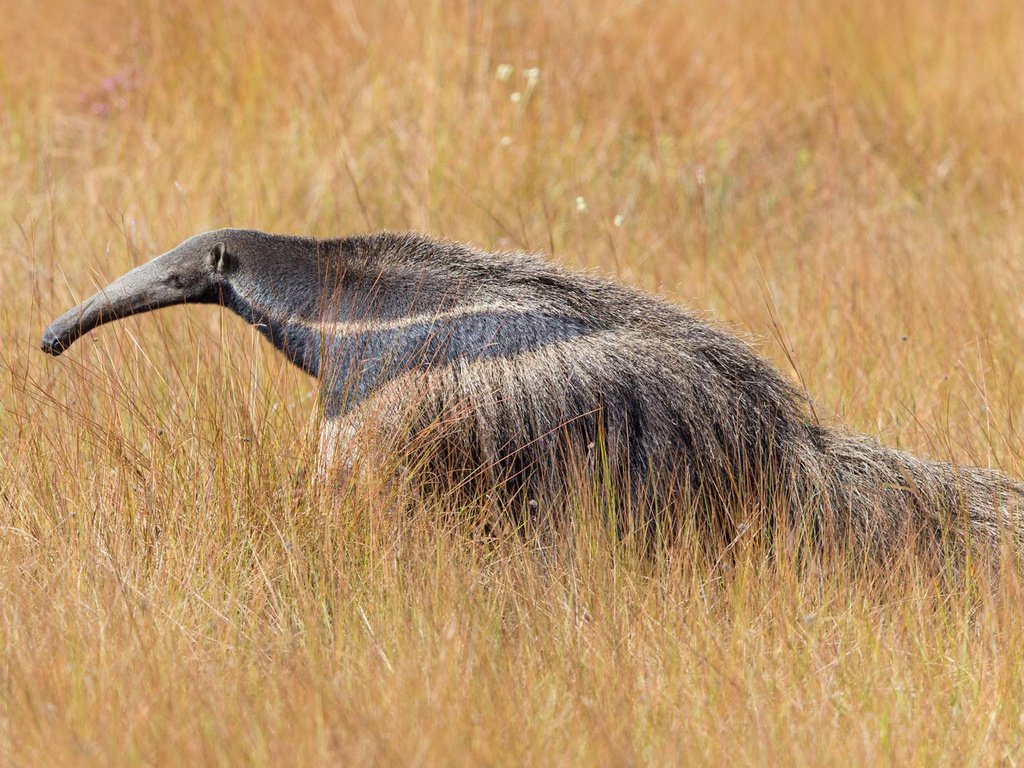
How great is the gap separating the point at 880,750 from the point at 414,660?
118 centimetres

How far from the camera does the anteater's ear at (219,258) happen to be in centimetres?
505

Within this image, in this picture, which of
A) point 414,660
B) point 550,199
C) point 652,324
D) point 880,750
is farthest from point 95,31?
point 880,750

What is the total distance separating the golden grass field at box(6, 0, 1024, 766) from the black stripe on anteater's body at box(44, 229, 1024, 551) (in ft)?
0.83

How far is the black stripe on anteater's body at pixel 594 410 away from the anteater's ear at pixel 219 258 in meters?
0.44

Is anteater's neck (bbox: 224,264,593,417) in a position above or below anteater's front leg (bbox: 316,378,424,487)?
above

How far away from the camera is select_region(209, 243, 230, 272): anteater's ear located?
5055mm

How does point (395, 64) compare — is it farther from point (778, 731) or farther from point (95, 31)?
point (778, 731)

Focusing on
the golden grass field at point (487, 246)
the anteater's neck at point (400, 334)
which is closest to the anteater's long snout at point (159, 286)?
the golden grass field at point (487, 246)

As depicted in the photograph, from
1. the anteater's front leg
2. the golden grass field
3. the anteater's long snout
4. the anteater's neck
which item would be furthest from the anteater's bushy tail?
the anteater's long snout

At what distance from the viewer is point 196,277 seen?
511cm

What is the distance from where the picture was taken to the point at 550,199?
27.0 feet

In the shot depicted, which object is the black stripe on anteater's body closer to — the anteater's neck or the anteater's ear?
the anteater's neck

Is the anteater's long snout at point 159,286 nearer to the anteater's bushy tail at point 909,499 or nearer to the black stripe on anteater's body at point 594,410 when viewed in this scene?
the black stripe on anteater's body at point 594,410

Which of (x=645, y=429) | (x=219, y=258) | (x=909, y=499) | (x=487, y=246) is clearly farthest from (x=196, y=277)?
(x=909, y=499)
